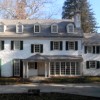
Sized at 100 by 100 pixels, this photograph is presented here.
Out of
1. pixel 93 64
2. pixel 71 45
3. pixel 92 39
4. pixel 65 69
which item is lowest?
pixel 65 69

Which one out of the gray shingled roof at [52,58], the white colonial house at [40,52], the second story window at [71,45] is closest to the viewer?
the gray shingled roof at [52,58]

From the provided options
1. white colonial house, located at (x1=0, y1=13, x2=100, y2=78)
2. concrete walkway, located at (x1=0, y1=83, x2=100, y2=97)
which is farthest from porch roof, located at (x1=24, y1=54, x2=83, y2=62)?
concrete walkway, located at (x1=0, y1=83, x2=100, y2=97)

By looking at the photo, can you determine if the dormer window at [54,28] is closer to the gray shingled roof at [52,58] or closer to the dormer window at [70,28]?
the dormer window at [70,28]

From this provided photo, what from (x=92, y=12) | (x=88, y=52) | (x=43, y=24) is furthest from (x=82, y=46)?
(x=92, y=12)

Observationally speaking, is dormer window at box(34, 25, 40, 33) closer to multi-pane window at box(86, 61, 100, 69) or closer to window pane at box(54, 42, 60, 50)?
window pane at box(54, 42, 60, 50)

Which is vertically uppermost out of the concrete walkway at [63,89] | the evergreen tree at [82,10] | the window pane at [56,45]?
the evergreen tree at [82,10]

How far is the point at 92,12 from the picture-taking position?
268 feet

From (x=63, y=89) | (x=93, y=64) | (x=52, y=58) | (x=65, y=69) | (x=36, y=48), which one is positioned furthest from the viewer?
(x=93, y=64)

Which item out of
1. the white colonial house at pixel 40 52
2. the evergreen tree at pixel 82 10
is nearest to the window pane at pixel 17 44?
the white colonial house at pixel 40 52

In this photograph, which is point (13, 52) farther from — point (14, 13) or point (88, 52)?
point (14, 13)

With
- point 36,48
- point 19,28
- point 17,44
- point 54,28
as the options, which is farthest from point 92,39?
point 17,44

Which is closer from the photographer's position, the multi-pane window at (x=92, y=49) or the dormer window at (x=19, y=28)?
the dormer window at (x=19, y=28)

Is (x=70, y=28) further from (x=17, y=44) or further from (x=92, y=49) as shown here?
(x=17, y=44)

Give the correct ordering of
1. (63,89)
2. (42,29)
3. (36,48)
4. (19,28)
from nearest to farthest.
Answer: (63,89) → (36,48) → (19,28) → (42,29)
